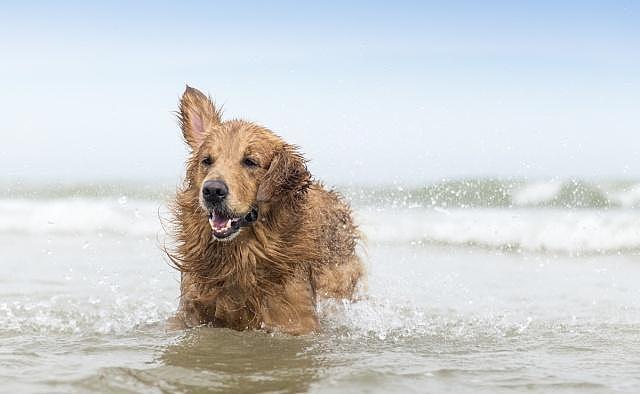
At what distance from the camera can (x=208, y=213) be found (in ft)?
18.8

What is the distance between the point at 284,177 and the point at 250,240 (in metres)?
0.48

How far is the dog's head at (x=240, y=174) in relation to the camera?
557cm

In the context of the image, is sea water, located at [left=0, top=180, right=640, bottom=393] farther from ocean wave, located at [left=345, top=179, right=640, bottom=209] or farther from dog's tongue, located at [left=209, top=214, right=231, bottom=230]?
ocean wave, located at [left=345, top=179, right=640, bottom=209]

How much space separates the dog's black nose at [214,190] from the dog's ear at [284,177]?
0.36 metres

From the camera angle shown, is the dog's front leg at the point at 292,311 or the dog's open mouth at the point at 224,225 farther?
the dog's front leg at the point at 292,311

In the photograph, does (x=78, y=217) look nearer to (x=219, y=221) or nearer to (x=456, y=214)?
(x=456, y=214)

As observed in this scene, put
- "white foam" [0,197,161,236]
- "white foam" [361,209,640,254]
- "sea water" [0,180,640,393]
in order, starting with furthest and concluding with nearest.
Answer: "white foam" [0,197,161,236] → "white foam" [361,209,640,254] → "sea water" [0,180,640,393]

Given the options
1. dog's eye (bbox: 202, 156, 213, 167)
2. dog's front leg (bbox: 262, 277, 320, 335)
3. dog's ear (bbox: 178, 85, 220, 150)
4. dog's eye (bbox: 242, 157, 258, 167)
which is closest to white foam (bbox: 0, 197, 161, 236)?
dog's ear (bbox: 178, 85, 220, 150)

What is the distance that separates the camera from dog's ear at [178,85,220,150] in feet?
22.1

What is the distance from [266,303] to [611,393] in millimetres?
2357

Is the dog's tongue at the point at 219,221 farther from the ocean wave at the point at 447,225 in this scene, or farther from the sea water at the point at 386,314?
the ocean wave at the point at 447,225

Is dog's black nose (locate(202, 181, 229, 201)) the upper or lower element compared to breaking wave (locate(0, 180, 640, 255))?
lower

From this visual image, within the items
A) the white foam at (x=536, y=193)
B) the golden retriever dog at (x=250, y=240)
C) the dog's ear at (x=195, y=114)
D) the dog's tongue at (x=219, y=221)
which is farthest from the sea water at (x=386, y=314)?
the white foam at (x=536, y=193)

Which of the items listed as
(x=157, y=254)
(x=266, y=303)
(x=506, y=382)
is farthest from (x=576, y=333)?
(x=157, y=254)
